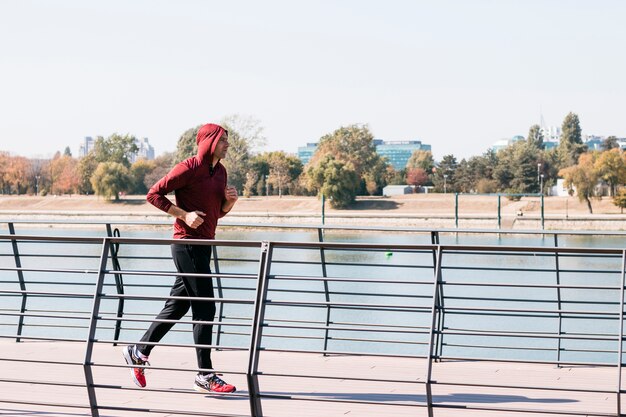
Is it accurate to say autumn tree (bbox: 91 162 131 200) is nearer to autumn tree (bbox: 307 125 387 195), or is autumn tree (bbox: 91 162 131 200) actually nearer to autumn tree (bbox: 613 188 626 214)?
autumn tree (bbox: 307 125 387 195)

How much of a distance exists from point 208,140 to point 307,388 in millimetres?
1682

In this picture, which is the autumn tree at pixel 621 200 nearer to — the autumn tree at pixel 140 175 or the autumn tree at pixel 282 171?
the autumn tree at pixel 282 171

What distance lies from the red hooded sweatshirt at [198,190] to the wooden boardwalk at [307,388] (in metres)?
0.95

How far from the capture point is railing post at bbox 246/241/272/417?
5227 mm

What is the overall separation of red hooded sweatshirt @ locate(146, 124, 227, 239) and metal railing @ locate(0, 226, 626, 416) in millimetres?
344

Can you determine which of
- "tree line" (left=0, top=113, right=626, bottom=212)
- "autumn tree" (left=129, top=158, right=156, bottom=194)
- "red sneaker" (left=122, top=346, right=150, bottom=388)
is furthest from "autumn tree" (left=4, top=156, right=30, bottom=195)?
"red sneaker" (left=122, top=346, right=150, bottom=388)

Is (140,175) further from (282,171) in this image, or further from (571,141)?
(571,141)

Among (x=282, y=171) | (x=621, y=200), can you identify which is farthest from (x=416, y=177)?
(x=621, y=200)

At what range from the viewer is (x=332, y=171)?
93375 mm

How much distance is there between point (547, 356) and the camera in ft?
74.5

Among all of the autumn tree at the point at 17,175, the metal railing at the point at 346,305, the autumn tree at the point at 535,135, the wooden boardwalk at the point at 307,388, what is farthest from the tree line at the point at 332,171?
the wooden boardwalk at the point at 307,388

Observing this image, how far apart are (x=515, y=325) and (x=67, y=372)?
19.2m

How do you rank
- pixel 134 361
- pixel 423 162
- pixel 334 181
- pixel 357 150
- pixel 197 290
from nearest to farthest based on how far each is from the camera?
pixel 197 290
pixel 134 361
pixel 334 181
pixel 357 150
pixel 423 162

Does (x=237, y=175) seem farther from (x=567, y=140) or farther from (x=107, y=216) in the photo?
(x=567, y=140)
